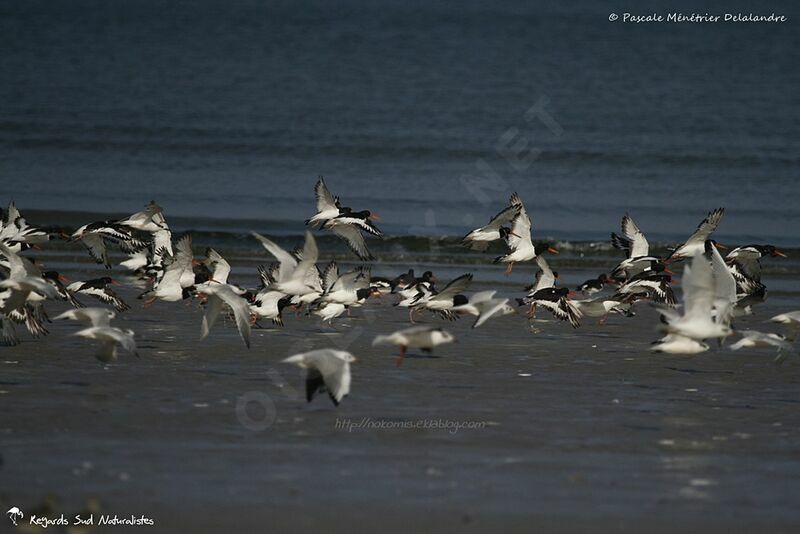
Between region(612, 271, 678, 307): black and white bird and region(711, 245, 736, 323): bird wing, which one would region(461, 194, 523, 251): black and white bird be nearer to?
region(612, 271, 678, 307): black and white bird

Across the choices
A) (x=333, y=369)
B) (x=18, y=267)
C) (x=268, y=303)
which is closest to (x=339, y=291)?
(x=268, y=303)

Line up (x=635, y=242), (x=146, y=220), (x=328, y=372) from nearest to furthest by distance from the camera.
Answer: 1. (x=328, y=372)
2. (x=146, y=220)
3. (x=635, y=242)

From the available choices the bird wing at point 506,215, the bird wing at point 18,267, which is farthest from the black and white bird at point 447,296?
the bird wing at point 18,267

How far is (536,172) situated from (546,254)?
13559 millimetres

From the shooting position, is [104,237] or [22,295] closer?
[22,295]

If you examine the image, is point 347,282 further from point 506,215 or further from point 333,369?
point 333,369

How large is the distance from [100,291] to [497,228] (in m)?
4.92

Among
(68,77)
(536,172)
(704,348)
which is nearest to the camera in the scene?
(704,348)

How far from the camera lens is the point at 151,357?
37.9 feet

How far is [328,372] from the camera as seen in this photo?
948 centimetres

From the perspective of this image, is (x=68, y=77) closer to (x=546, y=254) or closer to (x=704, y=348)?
(x=546, y=254)

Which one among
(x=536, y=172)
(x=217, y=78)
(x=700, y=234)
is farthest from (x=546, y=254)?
(x=217, y=78)

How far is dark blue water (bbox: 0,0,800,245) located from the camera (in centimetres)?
2903

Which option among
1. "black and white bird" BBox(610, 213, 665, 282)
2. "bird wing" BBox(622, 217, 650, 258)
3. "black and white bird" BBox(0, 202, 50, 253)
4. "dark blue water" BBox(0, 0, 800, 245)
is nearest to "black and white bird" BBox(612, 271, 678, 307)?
"black and white bird" BBox(610, 213, 665, 282)
